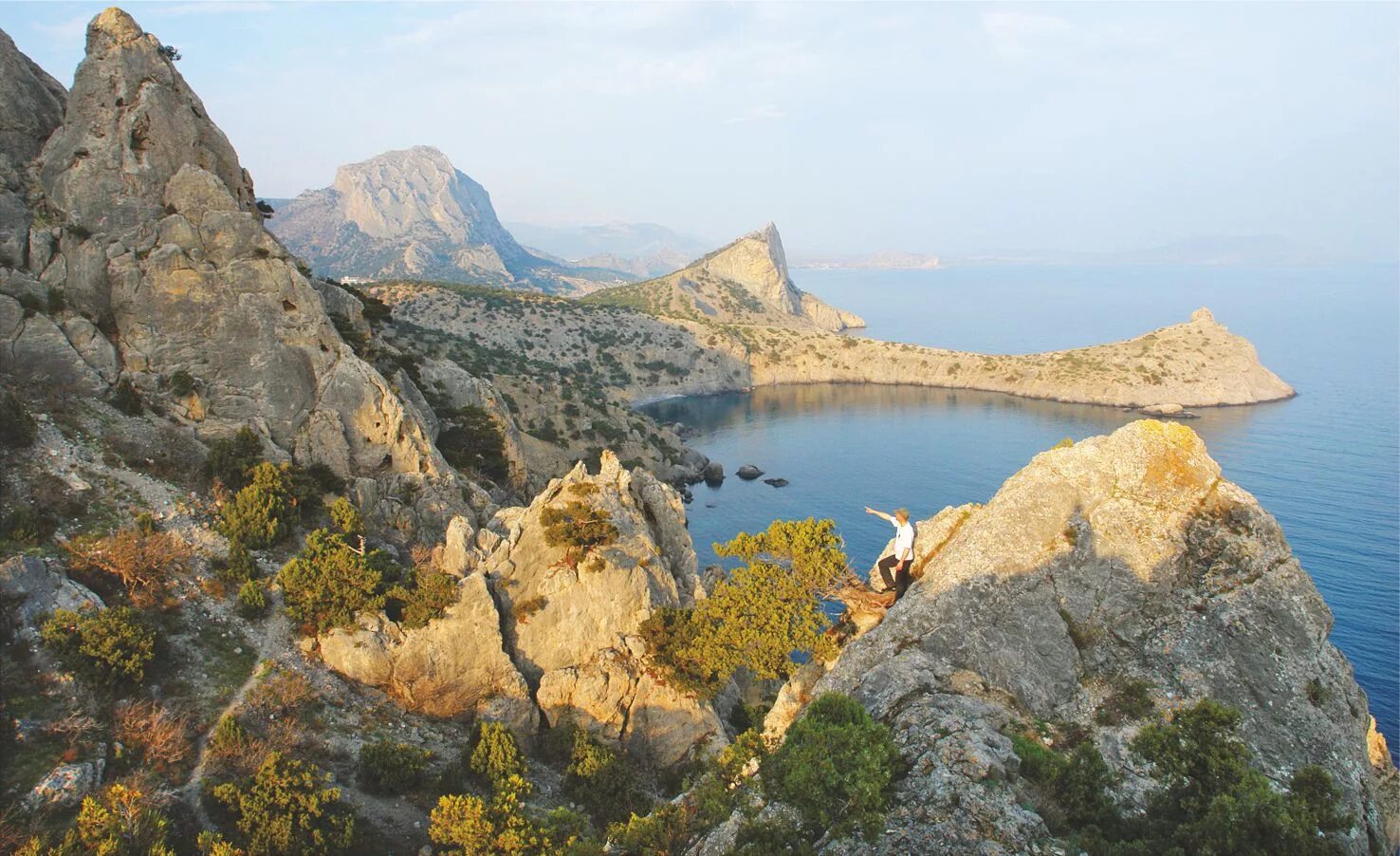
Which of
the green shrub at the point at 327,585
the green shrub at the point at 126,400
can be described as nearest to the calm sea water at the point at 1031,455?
the green shrub at the point at 327,585

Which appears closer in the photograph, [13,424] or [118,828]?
[118,828]

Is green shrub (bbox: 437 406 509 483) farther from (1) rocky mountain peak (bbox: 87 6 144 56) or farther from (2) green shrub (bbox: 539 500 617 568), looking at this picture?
(1) rocky mountain peak (bbox: 87 6 144 56)

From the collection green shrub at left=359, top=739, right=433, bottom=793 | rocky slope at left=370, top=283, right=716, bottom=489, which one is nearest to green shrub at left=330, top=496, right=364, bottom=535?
green shrub at left=359, top=739, right=433, bottom=793

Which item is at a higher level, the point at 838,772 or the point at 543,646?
the point at 838,772

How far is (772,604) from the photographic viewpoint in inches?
993

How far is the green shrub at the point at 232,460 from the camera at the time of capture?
30.9 metres

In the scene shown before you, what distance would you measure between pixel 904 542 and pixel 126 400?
34215 millimetres

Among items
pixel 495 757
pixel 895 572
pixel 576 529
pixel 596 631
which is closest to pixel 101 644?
pixel 495 757

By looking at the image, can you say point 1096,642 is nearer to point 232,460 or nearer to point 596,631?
point 596,631

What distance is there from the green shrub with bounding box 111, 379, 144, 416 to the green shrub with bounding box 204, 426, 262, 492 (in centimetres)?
328

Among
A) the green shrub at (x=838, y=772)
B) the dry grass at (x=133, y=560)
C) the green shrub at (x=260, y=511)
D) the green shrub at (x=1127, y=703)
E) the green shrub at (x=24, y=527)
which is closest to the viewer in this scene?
the green shrub at (x=838, y=772)

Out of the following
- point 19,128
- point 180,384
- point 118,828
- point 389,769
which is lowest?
point 389,769

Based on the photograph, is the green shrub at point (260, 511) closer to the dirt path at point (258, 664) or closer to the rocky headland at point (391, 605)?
the rocky headland at point (391, 605)

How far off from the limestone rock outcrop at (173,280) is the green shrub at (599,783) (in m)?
15.5
